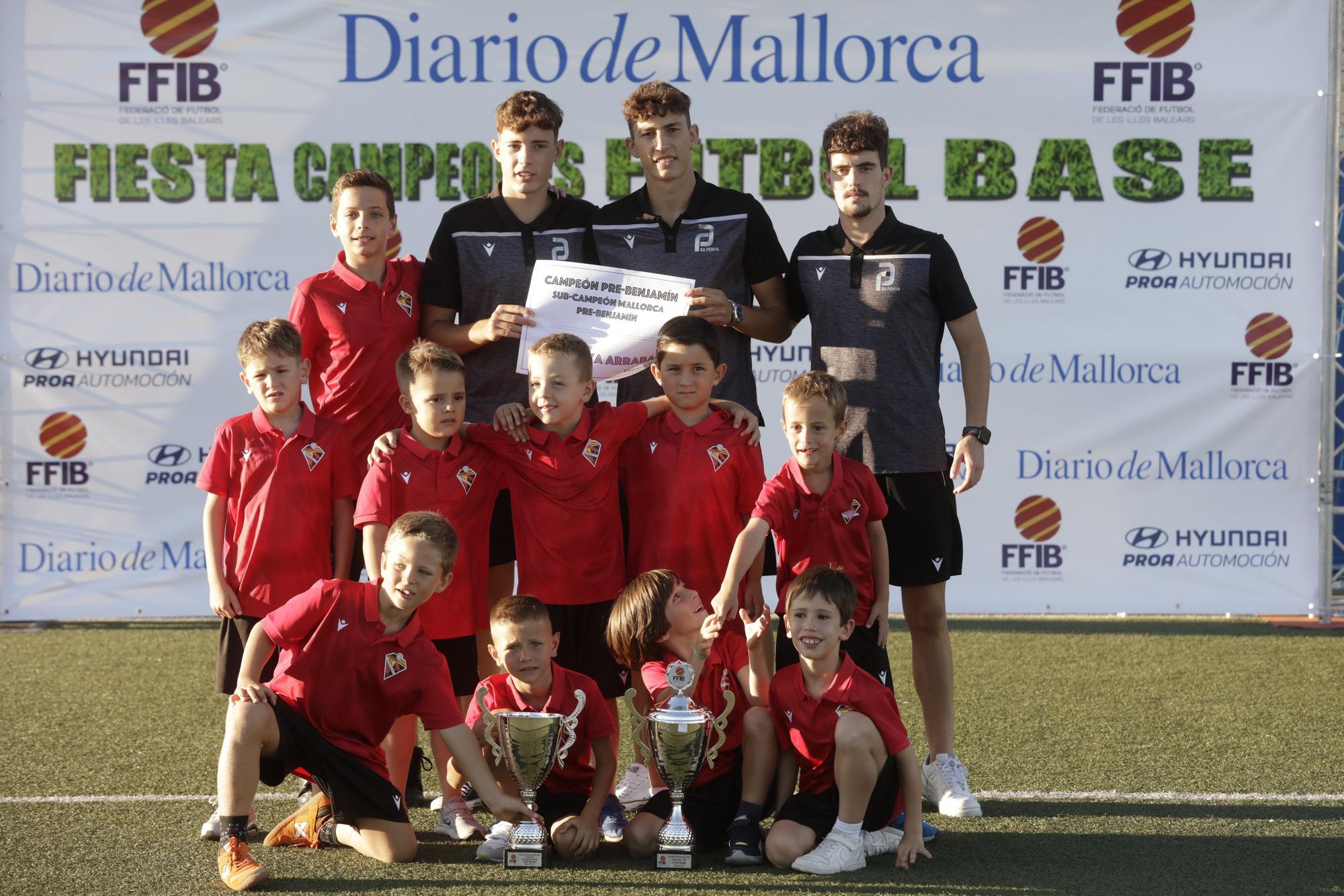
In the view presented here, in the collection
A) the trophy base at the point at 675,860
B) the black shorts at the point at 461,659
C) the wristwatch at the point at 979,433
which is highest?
the wristwatch at the point at 979,433

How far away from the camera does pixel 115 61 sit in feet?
21.1

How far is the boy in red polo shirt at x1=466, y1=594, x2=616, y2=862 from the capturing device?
11.0 feet

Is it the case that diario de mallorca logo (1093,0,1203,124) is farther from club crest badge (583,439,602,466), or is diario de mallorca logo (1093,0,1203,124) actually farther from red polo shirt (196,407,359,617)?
red polo shirt (196,407,359,617)

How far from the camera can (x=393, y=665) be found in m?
3.35

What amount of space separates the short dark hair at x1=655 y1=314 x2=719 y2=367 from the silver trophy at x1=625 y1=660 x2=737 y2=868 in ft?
2.96

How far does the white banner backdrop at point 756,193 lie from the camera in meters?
6.45

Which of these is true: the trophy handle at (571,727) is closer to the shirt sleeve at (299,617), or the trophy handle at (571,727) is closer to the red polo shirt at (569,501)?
the red polo shirt at (569,501)

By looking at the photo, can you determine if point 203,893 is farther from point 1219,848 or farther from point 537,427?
point 1219,848

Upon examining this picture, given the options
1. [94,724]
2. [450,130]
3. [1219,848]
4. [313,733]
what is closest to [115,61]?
[450,130]

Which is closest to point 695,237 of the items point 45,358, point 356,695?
point 356,695

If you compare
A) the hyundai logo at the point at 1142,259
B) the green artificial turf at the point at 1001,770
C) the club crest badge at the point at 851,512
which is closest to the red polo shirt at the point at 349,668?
the green artificial turf at the point at 1001,770

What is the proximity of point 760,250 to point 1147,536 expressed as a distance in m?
3.52

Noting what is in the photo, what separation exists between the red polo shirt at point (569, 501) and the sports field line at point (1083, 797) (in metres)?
1.23

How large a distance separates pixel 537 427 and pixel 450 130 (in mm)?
3241
